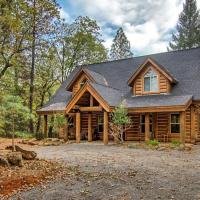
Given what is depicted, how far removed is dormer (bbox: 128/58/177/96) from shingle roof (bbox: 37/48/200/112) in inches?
26.2

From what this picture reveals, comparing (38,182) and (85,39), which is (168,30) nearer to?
(85,39)

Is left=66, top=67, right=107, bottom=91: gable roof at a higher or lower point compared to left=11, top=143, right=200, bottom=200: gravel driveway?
higher

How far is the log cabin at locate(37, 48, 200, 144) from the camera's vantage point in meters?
21.2

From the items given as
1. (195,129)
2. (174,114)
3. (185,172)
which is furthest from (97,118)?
(185,172)

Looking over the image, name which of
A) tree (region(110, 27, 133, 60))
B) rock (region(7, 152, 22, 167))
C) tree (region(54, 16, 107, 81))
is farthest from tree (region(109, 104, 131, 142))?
tree (region(110, 27, 133, 60))

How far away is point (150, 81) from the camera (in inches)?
→ 933

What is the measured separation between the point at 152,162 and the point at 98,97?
9.82 metres

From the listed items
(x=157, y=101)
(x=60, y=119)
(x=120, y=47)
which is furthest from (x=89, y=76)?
(x=120, y=47)

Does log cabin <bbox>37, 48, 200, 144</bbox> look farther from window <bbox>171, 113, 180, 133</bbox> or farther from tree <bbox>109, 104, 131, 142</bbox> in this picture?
tree <bbox>109, 104, 131, 142</bbox>

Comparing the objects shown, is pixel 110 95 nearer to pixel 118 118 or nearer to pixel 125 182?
pixel 118 118

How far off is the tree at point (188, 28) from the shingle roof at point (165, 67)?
1065 inches

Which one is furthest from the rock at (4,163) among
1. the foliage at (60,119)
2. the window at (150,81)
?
the window at (150,81)

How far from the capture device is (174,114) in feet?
74.3

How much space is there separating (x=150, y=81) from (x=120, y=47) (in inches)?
1181
